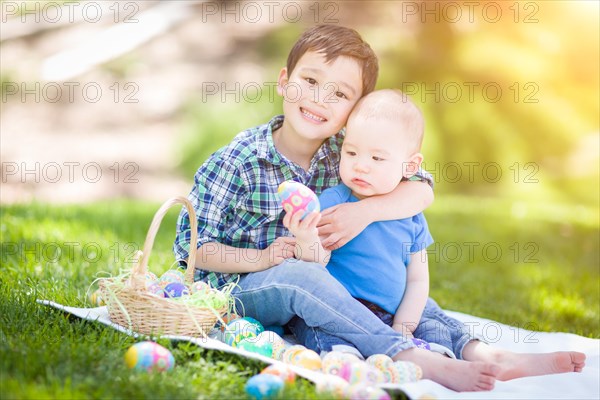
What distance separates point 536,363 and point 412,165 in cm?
87

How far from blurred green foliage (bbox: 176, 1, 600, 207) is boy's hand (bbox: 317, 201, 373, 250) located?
601 cm

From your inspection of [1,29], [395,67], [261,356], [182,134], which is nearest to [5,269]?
[261,356]

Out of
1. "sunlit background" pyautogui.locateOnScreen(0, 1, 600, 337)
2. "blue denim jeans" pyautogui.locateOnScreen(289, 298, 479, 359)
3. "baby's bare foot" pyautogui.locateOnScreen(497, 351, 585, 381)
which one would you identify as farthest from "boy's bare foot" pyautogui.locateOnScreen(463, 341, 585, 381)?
"sunlit background" pyautogui.locateOnScreen(0, 1, 600, 337)

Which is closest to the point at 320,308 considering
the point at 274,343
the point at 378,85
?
the point at 274,343

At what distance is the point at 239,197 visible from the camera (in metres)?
2.95

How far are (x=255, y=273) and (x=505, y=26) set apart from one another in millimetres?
7278

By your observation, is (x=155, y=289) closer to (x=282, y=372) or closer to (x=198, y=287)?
(x=198, y=287)

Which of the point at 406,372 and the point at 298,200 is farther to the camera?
the point at 298,200

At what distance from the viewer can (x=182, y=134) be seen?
9.64m

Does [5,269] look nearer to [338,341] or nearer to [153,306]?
[153,306]

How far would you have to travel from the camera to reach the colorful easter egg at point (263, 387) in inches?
81.7

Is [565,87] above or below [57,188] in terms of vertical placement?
above

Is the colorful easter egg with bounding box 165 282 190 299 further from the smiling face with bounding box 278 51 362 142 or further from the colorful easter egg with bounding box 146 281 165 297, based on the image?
the smiling face with bounding box 278 51 362 142

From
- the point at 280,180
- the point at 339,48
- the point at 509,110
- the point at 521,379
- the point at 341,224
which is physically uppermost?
the point at 339,48
